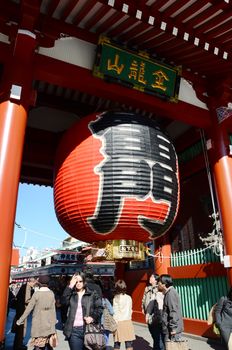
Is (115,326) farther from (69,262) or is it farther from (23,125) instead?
(69,262)

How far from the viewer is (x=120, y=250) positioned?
163 inches

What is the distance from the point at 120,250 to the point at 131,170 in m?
1.02

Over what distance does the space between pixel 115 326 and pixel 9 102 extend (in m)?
3.50

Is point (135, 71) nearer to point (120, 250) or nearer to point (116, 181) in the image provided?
point (116, 181)

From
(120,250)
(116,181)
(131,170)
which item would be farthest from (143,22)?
(120,250)

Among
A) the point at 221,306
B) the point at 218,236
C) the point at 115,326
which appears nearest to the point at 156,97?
the point at 218,236

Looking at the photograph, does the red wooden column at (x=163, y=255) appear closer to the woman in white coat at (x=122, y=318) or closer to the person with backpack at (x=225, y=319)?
the woman in white coat at (x=122, y=318)

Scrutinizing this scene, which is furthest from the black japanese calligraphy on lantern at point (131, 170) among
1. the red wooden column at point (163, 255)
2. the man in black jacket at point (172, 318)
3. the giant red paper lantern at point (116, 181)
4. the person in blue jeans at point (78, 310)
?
the red wooden column at point (163, 255)

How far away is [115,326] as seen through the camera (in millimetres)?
4879

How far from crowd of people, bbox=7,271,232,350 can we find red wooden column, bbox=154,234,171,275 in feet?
6.77

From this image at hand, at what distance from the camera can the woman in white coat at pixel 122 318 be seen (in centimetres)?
507

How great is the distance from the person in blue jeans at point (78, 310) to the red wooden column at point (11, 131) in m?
0.68

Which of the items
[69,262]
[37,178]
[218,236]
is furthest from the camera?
[69,262]

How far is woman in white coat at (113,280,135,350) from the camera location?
5.07 metres
